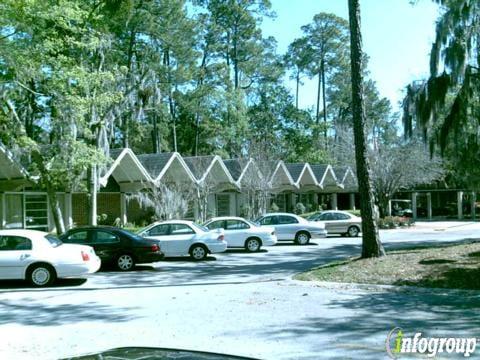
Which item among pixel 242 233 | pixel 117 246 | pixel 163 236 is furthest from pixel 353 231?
pixel 117 246

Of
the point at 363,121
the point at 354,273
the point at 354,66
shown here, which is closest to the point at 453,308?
the point at 354,273

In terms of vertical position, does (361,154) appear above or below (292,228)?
above

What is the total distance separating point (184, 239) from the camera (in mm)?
20109

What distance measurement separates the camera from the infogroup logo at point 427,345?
7.21 m

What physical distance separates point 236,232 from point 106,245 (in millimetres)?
6489

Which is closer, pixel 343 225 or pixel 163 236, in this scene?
pixel 163 236

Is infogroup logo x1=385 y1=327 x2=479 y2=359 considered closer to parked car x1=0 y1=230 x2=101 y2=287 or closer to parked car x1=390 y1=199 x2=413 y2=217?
parked car x1=0 y1=230 x2=101 y2=287

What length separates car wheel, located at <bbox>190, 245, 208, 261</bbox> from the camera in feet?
66.3

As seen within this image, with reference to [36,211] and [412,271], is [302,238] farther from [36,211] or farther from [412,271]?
[36,211]

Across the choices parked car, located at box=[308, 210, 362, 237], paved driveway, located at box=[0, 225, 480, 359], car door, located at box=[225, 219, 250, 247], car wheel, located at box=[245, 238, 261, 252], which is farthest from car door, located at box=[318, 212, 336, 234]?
paved driveway, located at box=[0, 225, 480, 359]

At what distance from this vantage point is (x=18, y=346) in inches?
323

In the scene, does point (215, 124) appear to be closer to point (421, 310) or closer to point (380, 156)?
point (380, 156)

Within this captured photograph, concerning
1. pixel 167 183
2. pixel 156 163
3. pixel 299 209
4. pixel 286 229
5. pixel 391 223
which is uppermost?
pixel 156 163

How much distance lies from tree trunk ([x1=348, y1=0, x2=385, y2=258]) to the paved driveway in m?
2.56
